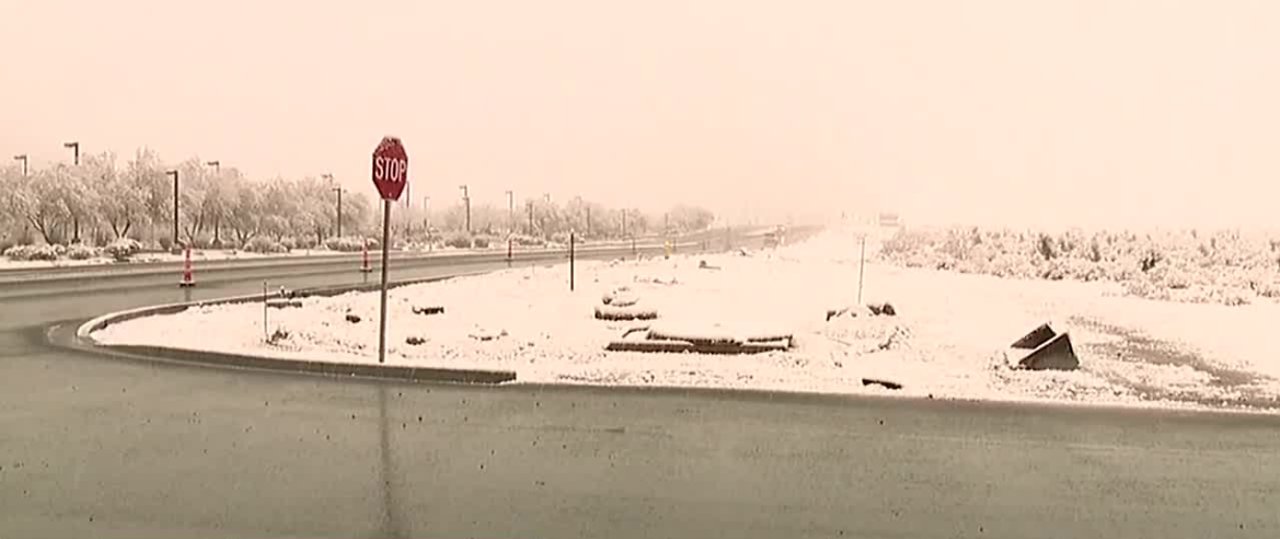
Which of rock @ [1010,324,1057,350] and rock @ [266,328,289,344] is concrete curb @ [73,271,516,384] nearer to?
rock @ [266,328,289,344]

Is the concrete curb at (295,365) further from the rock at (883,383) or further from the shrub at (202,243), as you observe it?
the shrub at (202,243)

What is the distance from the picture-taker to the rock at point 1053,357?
12664 millimetres

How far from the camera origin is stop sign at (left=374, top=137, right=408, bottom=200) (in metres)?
12.2

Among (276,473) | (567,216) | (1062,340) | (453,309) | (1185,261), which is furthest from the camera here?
(567,216)

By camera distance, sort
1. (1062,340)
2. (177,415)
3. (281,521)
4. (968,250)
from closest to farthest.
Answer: (281,521) < (177,415) < (1062,340) < (968,250)

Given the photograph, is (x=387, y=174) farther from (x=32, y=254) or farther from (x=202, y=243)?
(x=202, y=243)

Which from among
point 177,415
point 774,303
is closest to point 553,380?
point 177,415

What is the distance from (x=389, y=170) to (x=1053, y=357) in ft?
28.7

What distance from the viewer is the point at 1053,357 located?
12750 mm

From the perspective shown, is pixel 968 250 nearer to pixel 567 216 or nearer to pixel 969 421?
pixel 969 421

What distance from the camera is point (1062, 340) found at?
12734 millimetres

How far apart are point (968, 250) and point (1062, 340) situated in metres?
32.6

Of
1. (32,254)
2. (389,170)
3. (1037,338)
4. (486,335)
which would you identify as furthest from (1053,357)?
(32,254)

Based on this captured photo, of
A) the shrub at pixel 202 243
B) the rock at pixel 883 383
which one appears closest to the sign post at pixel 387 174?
the rock at pixel 883 383
